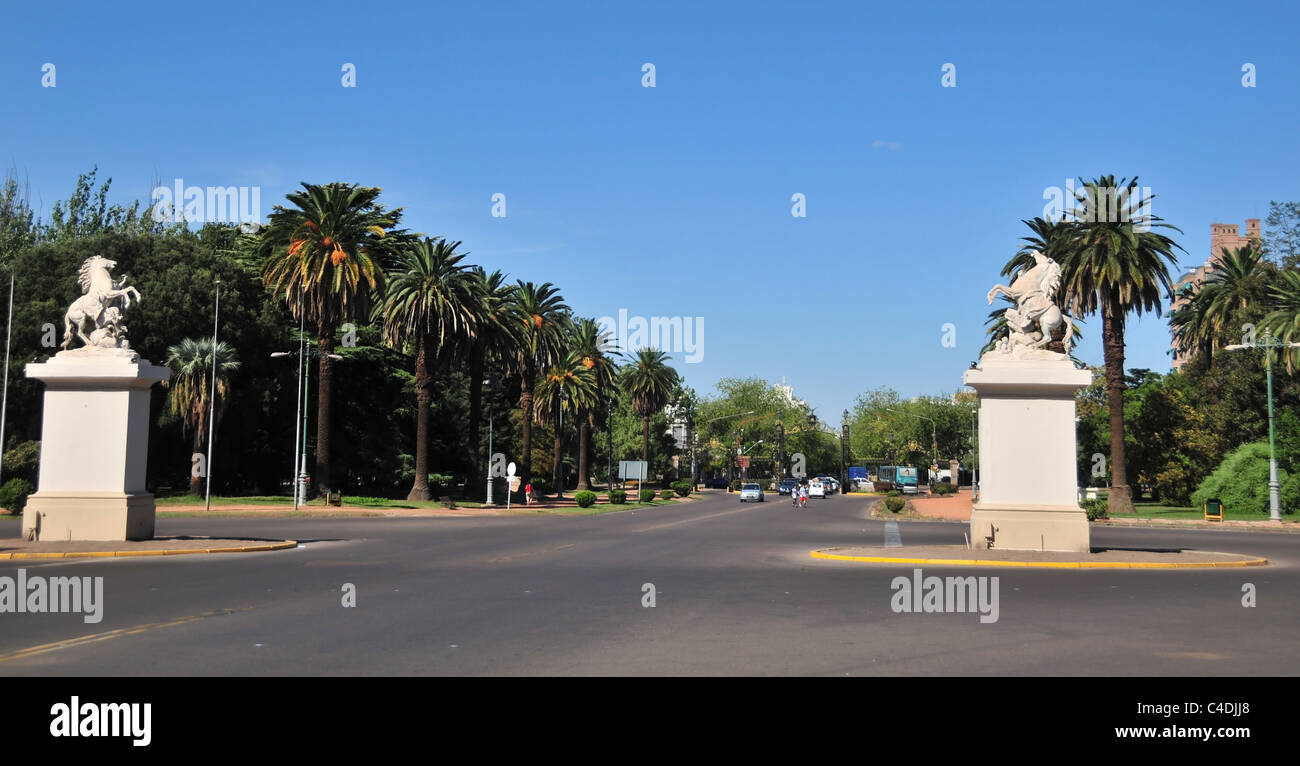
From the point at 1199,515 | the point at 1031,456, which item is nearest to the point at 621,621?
the point at 1031,456

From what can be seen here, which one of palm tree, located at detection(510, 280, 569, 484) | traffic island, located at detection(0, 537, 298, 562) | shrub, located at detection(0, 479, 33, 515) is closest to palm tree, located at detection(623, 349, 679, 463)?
palm tree, located at detection(510, 280, 569, 484)

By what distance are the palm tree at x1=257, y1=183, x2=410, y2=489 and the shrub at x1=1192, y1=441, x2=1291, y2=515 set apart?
44.3 m

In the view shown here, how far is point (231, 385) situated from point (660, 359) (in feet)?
150

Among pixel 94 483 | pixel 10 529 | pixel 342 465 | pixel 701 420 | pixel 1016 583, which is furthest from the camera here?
pixel 701 420

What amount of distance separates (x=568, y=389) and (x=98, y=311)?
55597 mm

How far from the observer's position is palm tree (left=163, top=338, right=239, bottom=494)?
2083 inches

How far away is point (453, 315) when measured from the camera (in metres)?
55.0

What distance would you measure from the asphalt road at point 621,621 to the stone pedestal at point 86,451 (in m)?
3.51

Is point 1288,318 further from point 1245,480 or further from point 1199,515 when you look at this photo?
point 1199,515

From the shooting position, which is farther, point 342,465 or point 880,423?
point 880,423

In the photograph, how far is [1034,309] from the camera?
23453 mm
